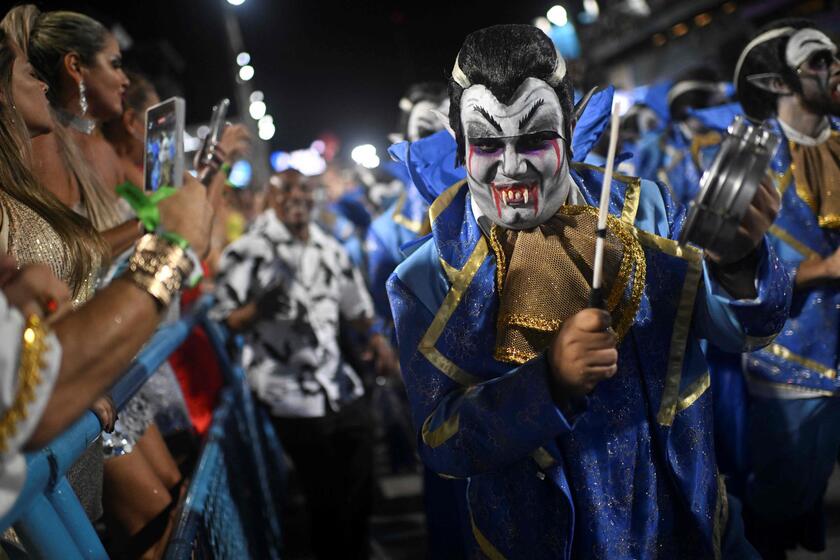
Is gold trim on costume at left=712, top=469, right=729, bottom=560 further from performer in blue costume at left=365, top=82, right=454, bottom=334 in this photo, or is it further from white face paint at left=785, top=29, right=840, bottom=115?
performer in blue costume at left=365, top=82, right=454, bottom=334

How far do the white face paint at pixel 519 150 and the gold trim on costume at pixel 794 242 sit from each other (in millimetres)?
1658

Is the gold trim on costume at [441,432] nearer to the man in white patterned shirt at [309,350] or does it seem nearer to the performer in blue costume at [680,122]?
the man in white patterned shirt at [309,350]

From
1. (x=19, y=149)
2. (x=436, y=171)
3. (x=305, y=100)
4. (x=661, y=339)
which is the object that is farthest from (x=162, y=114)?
(x=305, y=100)

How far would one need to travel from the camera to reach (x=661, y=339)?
77.8 inches

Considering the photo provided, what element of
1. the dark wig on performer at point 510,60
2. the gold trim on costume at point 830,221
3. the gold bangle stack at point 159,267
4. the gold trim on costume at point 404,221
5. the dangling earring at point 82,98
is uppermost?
the dangling earring at point 82,98

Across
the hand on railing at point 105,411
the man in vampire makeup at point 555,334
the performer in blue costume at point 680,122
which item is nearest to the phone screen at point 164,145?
the hand on railing at point 105,411

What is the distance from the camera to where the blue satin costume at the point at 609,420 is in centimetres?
191

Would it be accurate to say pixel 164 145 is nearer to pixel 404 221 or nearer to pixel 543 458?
pixel 543 458

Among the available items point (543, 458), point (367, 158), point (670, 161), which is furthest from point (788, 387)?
point (367, 158)

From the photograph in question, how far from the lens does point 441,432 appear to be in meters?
1.86

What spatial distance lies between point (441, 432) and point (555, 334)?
15.0 inches

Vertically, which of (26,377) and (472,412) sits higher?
(26,377)

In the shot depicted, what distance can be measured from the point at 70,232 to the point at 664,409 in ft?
5.72

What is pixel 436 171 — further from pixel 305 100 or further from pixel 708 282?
pixel 305 100
